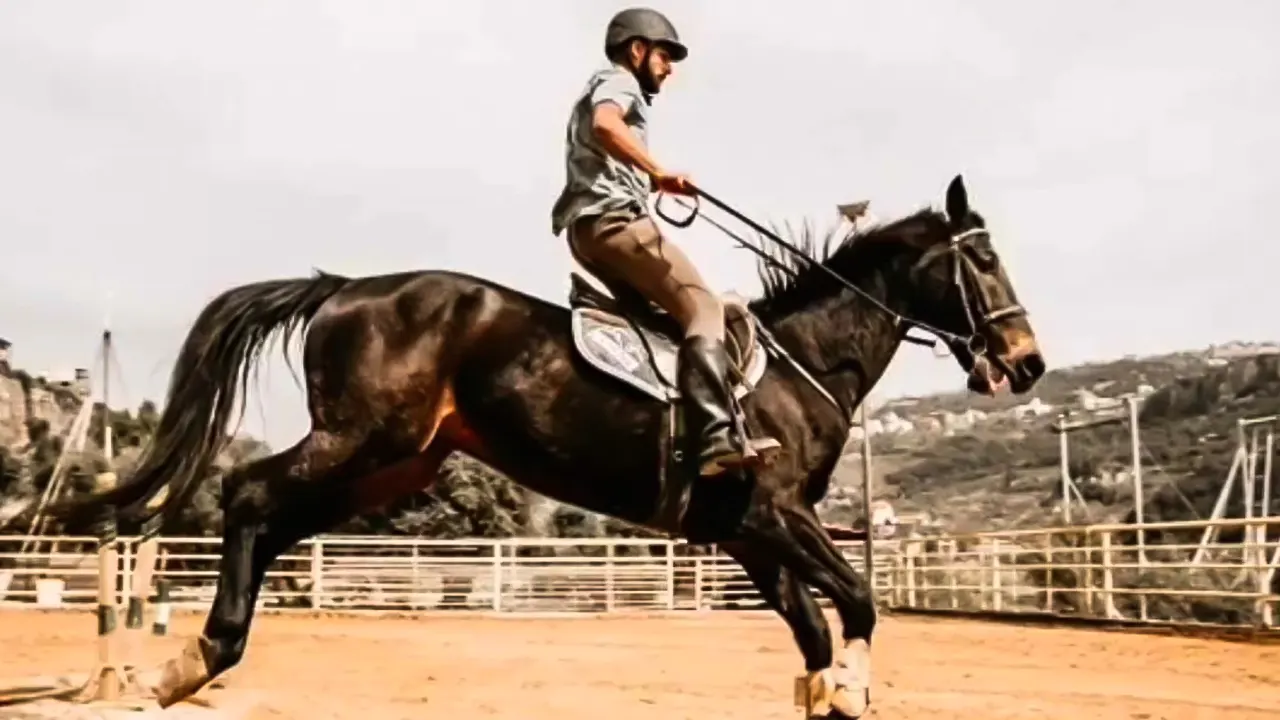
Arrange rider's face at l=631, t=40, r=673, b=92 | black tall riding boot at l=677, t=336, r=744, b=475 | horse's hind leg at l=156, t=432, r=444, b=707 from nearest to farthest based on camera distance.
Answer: black tall riding boot at l=677, t=336, r=744, b=475 → horse's hind leg at l=156, t=432, r=444, b=707 → rider's face at l=631, t=40, r=673, b=92

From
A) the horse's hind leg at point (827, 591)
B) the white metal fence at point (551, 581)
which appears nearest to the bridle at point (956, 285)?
the horse's hind leg at point (827, 591)

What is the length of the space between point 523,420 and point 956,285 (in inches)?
77.5

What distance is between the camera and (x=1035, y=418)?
13312 cm

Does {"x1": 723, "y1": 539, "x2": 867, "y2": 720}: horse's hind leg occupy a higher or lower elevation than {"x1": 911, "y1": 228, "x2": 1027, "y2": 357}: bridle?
lower

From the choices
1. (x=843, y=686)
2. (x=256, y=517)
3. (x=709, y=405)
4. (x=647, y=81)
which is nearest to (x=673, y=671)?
(x=843, y=686)

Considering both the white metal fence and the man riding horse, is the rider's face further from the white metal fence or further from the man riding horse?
the white metal fence

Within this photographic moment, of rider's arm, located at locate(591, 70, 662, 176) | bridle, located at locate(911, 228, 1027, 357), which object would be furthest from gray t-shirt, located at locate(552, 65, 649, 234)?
bridle, located at locate(911, 228, 1027, 357)

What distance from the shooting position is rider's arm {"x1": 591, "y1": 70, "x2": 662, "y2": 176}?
205 inches

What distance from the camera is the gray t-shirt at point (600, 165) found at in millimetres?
5406

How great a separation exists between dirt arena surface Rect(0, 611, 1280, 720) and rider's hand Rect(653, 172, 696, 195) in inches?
136

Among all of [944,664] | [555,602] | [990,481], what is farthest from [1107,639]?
[990,481]

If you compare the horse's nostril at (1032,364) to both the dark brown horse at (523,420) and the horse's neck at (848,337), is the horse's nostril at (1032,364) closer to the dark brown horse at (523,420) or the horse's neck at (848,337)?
the dark brown horse at (523,420)

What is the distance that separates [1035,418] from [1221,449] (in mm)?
59698

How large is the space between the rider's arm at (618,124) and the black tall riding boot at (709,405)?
73 centimetres
